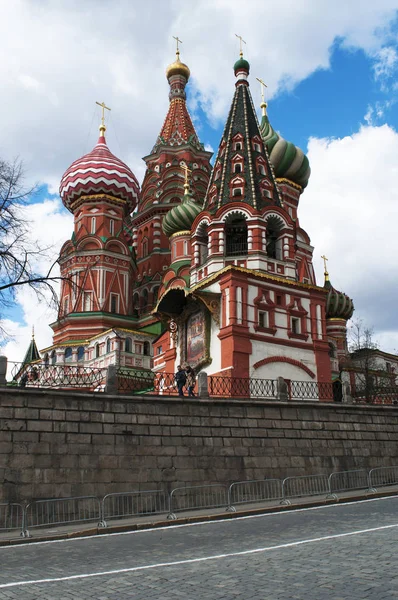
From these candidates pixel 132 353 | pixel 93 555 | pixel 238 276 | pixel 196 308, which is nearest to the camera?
pixel 93 555

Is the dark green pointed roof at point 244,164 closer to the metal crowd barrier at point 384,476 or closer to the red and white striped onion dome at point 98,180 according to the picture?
the metal crowd barrier at point 384,476

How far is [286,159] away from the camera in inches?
1577

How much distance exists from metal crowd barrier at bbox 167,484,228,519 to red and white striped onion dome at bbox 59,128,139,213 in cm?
3354

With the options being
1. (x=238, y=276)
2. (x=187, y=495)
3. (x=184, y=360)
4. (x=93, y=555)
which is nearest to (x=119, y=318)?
(x=184, y=360)

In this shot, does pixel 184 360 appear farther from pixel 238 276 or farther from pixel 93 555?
pixel 93 555

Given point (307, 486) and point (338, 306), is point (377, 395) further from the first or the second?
point (307, 486)

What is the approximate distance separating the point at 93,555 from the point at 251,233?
69.9ft

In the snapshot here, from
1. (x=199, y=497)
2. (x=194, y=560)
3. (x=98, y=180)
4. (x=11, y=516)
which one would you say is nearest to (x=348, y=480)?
(x=199, y=497)

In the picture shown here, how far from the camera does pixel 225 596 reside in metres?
6.67

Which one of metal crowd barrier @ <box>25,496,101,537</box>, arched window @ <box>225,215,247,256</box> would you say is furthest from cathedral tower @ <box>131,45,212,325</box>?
metal crowd barrier @ <box>25,496,101,537</box>

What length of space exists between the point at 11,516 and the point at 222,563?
7704 mm

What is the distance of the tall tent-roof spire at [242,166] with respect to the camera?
1214 inches

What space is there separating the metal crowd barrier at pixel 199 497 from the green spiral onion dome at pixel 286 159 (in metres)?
26.5

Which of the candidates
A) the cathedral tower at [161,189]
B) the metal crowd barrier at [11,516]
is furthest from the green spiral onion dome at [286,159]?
the metal crowd barrier at [11,516]
